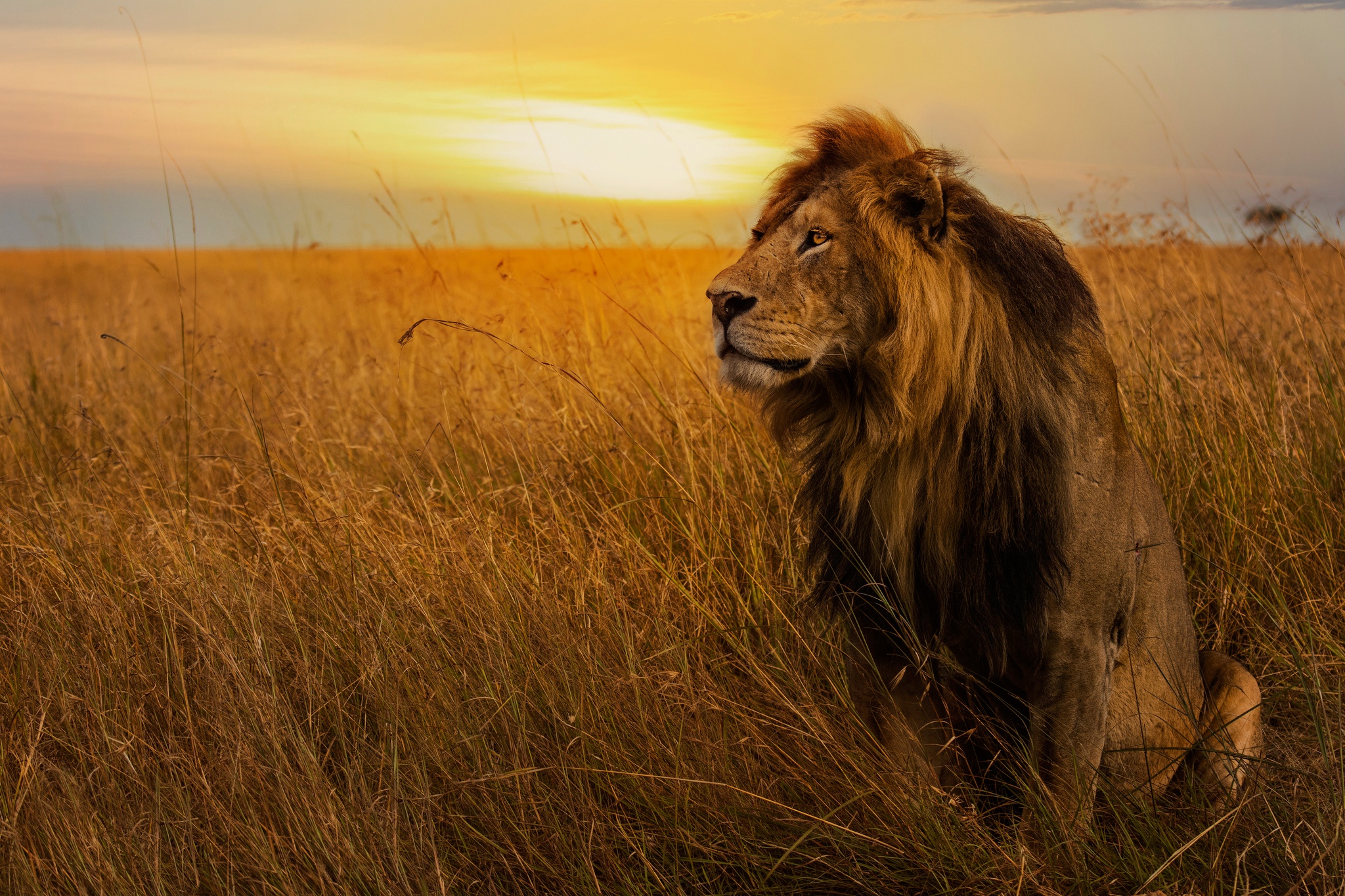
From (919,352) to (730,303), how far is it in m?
0.43

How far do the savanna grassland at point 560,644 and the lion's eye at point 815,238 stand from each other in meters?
0.96

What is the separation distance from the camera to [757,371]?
7.18 feet

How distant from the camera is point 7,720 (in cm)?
287

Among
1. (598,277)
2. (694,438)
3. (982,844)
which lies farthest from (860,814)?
(598,277)

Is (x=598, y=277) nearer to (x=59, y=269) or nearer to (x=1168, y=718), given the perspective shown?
(x=1168, y=718)

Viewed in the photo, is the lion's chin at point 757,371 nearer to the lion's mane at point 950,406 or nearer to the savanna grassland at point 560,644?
the lion's mane at point 950,406

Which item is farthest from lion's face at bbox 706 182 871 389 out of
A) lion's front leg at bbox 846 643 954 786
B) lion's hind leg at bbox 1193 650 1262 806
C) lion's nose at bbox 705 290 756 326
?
lion's hind leg at bbox 1193 650 1262 806

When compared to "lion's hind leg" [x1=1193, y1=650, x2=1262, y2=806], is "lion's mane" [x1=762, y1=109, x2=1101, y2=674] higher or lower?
higher

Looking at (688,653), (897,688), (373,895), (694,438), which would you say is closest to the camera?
(373,895)

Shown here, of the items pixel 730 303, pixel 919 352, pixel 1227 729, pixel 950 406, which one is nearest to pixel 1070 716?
pixel 1227 729

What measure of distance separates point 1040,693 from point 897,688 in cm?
35

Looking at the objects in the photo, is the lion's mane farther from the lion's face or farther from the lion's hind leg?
the lion's hind leg

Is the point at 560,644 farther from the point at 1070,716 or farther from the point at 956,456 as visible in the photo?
the point at 1070,716

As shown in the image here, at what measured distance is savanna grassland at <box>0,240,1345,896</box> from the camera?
7.20 ft
